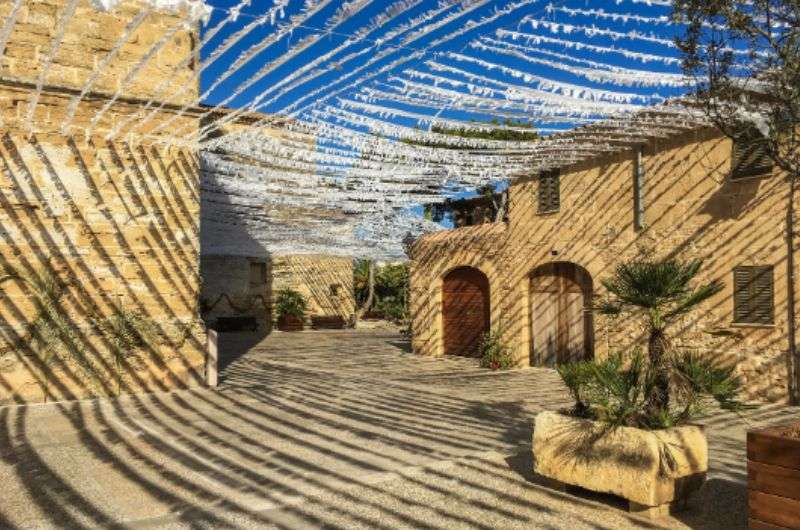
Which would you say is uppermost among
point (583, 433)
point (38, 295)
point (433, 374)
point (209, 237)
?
point (209, 237)

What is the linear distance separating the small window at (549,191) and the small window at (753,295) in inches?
133

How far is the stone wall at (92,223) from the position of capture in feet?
24.4

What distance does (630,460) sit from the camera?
3752mm

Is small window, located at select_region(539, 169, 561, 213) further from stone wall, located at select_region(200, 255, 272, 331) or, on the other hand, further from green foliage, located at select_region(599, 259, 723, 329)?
stone wall, located at select_region(200, 255, 272, 331)

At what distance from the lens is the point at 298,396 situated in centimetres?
809

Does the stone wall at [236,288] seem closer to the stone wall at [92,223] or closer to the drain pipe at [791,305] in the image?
the stone wall at [92,223]

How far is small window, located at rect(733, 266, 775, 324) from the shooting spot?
306 inches

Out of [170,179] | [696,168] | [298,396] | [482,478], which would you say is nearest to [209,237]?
[170,179]

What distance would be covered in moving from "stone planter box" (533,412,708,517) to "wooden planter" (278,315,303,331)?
58.4 ft

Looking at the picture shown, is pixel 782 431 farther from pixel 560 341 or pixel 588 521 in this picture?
pixel 560 341

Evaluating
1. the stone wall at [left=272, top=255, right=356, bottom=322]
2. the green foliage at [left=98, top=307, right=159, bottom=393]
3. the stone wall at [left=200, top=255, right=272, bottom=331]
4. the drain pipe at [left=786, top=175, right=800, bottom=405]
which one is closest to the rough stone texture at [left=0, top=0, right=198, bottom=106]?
the green foliage at [left=98, top=307, right=159, bottom=393]

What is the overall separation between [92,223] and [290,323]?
13.7m

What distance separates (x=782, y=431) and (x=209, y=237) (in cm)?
1354

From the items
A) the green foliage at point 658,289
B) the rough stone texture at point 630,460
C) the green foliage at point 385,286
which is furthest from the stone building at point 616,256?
the green foliage at point 385,286
